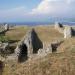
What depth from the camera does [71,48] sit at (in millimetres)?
64938

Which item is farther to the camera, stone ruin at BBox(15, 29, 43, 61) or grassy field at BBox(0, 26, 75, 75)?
stone ruin at BBox(15, 29, 43, 61)

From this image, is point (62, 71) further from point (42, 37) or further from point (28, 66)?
point (42, 37)

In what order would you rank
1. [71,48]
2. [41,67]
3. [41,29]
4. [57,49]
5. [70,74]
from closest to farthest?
[70,74] < [41,67] < [71,48] < [57,49] < [41,29]

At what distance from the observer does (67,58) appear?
57.4 metres

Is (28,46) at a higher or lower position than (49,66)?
higher

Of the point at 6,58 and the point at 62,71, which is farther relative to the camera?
the point at 6,58

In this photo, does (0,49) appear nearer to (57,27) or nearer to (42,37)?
(42,37)

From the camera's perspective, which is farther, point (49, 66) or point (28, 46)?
point (28, 46)

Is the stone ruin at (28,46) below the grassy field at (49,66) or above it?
above

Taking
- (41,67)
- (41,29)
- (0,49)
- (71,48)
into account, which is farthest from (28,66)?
(41,29)

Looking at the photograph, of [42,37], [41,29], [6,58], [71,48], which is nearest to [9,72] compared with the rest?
[6,58]

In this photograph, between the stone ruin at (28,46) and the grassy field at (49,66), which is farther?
the stone ruin at (28,46)

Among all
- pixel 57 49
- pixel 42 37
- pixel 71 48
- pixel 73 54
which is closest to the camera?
pixel 73 54

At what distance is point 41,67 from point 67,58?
205 inches
